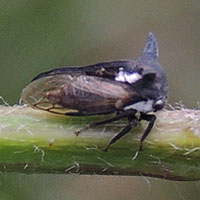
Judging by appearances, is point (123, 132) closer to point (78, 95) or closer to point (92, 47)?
point (78, 95)

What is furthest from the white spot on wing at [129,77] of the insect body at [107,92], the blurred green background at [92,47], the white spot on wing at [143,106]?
the blurred green background at [92,47]

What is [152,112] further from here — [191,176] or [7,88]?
[7,88]

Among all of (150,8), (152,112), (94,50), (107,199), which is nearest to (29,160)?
(152,112)

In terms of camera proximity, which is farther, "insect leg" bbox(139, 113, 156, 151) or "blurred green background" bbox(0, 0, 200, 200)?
"blurred green background" bbox(0, 0, 200, 200)

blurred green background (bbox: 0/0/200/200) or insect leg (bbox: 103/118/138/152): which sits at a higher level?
insect leg (bbox: 103/118/138/152)

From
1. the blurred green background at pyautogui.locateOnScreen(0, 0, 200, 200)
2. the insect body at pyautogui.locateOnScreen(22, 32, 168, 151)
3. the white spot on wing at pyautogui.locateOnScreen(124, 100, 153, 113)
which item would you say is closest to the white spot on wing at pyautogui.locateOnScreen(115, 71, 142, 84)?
the insect body at pyautogui.locateOnScreen(22, 32, 168, 151)

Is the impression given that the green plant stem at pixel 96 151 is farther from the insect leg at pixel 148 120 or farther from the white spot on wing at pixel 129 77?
the white spot on wing at pixel 129 77

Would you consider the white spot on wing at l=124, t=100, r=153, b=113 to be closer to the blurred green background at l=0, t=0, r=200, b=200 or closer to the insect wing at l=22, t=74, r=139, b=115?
the insect wing at l=22, t=74, r=139, b=115
